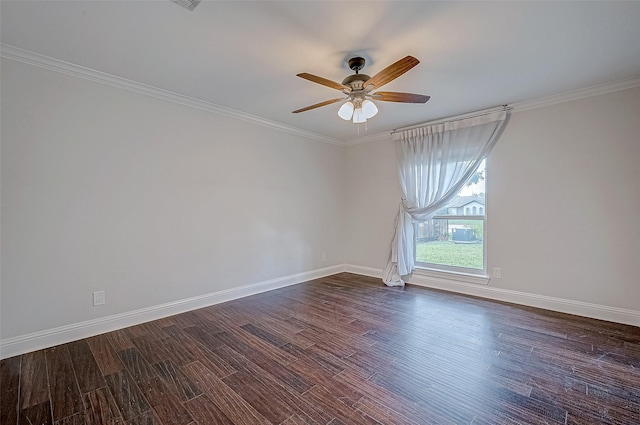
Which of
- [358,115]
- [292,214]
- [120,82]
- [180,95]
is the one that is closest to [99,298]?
[120,82]

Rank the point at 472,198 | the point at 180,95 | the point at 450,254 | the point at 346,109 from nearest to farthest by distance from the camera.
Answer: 1. the point at 346,109
2. the point at 180,95
3. the point at 472,198
4. the point at 450,254

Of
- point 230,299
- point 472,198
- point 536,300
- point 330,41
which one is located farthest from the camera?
point 472,198

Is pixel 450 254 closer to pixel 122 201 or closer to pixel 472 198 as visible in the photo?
pixel 472 198

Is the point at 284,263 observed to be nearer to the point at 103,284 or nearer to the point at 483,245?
the point at 103,284

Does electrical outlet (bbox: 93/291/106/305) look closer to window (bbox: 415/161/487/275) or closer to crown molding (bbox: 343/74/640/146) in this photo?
window (bbox: 415/161/487/275)

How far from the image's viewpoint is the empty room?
70.6 inches

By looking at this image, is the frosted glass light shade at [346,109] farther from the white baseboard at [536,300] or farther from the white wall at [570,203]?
the white baseboard at [536,300]

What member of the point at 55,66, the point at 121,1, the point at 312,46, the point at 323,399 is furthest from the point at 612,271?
the point at 55,66

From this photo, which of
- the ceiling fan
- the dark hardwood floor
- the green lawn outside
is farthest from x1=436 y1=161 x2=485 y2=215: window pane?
the ceiling fan

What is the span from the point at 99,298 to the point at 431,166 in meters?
4.28

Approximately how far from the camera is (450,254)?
13.4 ft

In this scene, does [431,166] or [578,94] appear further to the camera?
[431,166]

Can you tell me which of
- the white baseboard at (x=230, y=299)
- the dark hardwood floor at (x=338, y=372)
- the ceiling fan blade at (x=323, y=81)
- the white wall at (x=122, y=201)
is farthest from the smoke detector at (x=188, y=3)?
the white baseboard at (x=230, y=299)

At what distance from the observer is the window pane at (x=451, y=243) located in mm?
3824
